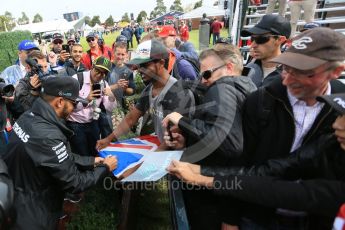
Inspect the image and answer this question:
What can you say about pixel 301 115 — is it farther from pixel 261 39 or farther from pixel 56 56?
pixel 56 56

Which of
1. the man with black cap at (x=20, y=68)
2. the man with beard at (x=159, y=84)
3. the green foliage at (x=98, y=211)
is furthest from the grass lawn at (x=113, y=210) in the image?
the man with black cap at (x=20, y=68)

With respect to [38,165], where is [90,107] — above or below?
below

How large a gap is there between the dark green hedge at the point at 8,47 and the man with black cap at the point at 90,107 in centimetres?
1617

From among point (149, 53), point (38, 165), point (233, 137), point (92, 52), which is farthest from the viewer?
point (92, 52)

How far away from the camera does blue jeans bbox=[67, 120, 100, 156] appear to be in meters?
3.96

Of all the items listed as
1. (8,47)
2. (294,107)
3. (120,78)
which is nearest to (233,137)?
(294,107)

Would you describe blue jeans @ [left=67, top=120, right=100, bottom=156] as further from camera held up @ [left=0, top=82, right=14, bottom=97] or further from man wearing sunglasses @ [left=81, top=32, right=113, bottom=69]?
man wearing sunglasses @ [left=81, top=32, right=113, bottom=69]

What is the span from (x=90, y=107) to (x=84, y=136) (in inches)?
16.9

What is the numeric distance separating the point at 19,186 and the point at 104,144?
3.36 ft

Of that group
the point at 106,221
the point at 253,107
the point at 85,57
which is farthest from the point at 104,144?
the point at 85,57

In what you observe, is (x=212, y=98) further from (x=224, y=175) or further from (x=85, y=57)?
(x=85, y=57)

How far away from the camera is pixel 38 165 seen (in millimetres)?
2070

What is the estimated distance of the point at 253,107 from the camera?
1680mm

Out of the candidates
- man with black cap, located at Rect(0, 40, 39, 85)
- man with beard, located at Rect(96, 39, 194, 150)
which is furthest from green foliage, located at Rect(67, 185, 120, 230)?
man with black cap, located at Rect(0, 40, 39, 85)
